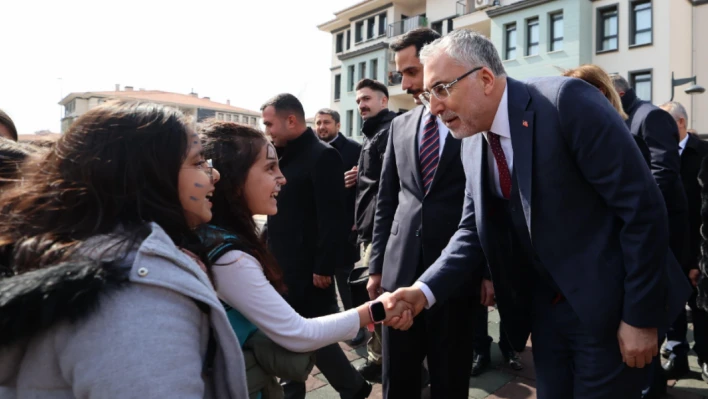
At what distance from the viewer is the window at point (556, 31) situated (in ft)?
73.6

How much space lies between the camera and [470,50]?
204 cm

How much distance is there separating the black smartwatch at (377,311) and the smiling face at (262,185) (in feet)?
1.89

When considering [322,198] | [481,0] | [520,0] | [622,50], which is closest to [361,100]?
[322,198]

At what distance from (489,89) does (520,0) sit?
24.4 meters

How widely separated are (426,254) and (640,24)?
74.9 feet

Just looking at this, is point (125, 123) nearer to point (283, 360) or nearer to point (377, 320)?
point (283, 360)

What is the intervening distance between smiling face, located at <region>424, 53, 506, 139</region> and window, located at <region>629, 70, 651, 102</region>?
21.7m

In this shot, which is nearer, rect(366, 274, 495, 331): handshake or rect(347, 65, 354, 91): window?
rect(366, 274, 495, 331): handshake

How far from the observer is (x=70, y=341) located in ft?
3.38

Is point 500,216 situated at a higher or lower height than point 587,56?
lower

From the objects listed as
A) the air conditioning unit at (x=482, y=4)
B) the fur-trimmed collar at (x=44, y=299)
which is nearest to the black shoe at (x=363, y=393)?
the fur-trimmed collar at (x=44, y=299)

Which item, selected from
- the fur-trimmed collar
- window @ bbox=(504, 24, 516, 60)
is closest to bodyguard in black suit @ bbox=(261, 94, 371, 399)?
the fur-trimmed collar

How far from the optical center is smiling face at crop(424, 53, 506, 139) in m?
2.04

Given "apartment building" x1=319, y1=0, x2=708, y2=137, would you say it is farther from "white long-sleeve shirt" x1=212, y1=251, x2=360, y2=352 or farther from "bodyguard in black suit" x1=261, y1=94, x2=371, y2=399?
"white long-sleeve shirt" x1=212, y1=251, x2=360, y2=352
